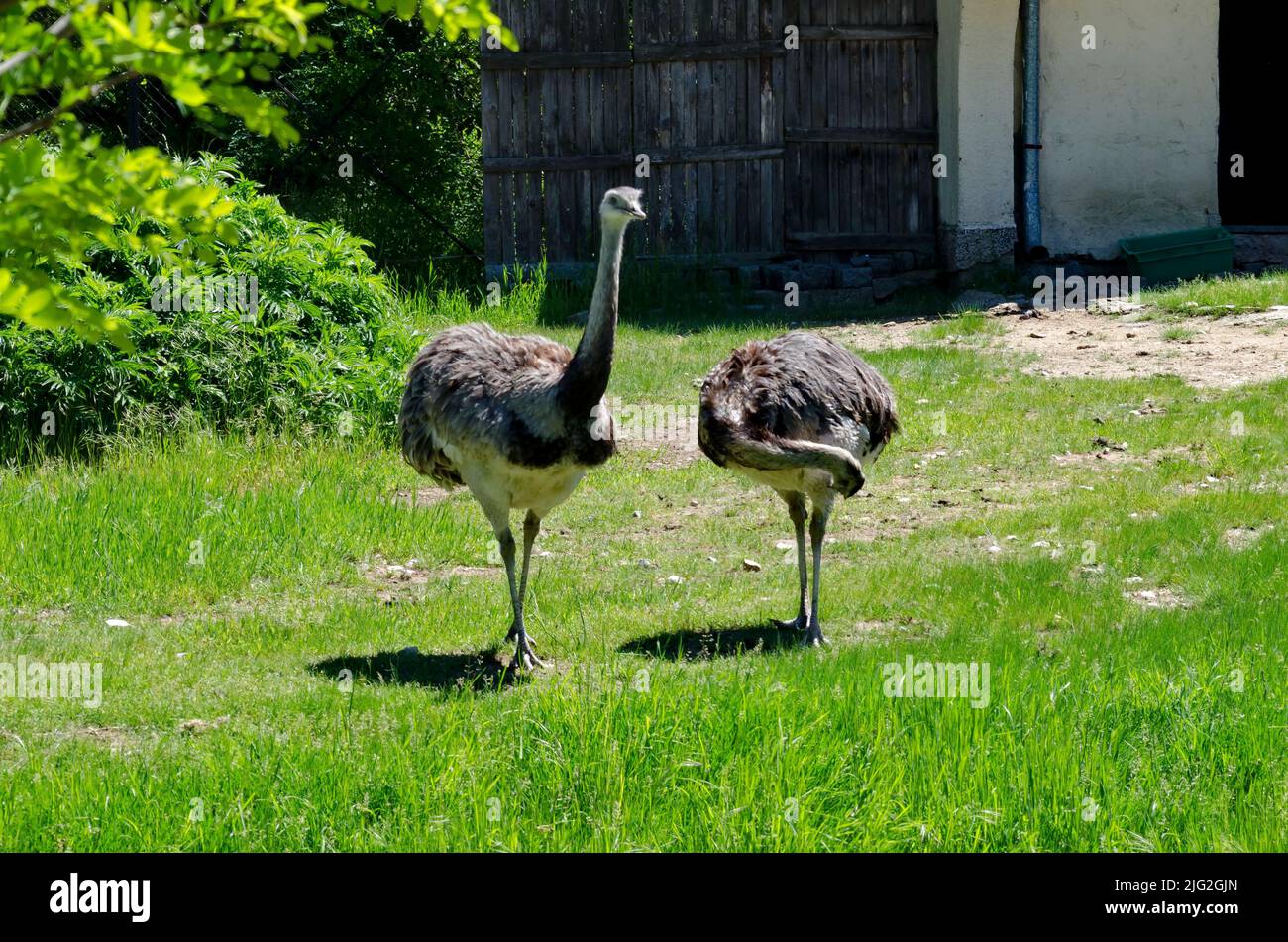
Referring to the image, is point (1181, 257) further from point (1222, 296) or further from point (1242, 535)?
point (1242, 535)

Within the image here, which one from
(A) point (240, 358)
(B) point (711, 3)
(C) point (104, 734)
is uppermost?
→ (B) point (711, 3)

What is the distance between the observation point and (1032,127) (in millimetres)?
17672

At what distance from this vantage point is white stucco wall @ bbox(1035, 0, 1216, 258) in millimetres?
17703

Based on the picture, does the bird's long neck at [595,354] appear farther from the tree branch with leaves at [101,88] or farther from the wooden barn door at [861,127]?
the wooden barn door at [861,127]

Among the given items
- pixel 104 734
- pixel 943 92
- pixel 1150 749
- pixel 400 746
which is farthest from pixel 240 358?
pixel 943 92

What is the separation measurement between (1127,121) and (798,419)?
11183 mm

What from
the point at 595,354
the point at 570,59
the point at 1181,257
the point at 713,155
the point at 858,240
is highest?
the point at 570,59

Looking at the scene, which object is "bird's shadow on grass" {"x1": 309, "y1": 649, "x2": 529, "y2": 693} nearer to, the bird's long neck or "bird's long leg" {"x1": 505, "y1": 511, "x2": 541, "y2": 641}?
"bird's long leg" {"x1": 505, "y1": 511, "x2": 541, "y2": 641}

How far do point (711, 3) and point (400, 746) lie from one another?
1356 cm

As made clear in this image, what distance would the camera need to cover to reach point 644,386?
44.9ft

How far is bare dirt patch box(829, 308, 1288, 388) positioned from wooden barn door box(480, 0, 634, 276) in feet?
12.7

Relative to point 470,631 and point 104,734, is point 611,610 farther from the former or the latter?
point 104,734

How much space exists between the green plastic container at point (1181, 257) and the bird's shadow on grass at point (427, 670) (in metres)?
11.2

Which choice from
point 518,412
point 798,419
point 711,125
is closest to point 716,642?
point 798,419
